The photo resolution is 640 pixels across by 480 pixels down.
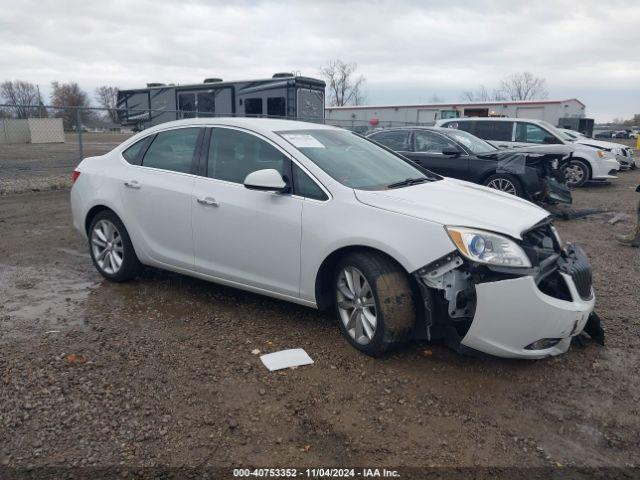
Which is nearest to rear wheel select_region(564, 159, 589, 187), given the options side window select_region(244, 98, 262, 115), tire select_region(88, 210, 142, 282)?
side window select_region(244, 98, 262, 115)

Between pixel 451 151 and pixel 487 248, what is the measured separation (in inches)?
243

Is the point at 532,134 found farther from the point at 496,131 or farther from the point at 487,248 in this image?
the point at 487,248

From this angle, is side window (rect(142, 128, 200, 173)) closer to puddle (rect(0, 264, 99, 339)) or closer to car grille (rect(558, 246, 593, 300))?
puddle (rect(0, 264, 99, 339))

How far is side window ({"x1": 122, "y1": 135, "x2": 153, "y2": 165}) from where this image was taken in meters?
5.08

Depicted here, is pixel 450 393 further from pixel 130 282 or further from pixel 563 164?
pixel 563 164

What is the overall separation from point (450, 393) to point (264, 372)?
1.22 meters

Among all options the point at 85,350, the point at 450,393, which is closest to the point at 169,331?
the point at 85,350

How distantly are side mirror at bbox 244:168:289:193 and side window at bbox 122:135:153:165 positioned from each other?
66.4 inches

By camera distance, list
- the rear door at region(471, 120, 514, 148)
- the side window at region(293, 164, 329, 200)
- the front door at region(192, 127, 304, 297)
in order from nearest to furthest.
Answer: the side window at region(293, 164, 329, 200)
the front door at region(192, 127, 304, 297)
the rear door at region(471, 120, 514, 148)

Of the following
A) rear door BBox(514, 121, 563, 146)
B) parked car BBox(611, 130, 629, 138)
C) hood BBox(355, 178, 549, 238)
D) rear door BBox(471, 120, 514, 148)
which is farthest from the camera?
parked car BBox(611, 130, 629, 138)

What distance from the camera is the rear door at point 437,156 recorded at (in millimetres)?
9594

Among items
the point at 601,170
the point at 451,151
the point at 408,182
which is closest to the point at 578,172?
the point at 601,170

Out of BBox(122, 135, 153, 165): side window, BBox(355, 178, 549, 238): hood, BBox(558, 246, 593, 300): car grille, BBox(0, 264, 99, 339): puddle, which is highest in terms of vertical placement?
BBox(122, 135, 153, 165): side window

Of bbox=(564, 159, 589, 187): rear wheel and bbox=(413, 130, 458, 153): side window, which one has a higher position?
bbox=(413, 130, 458, 153): side window
